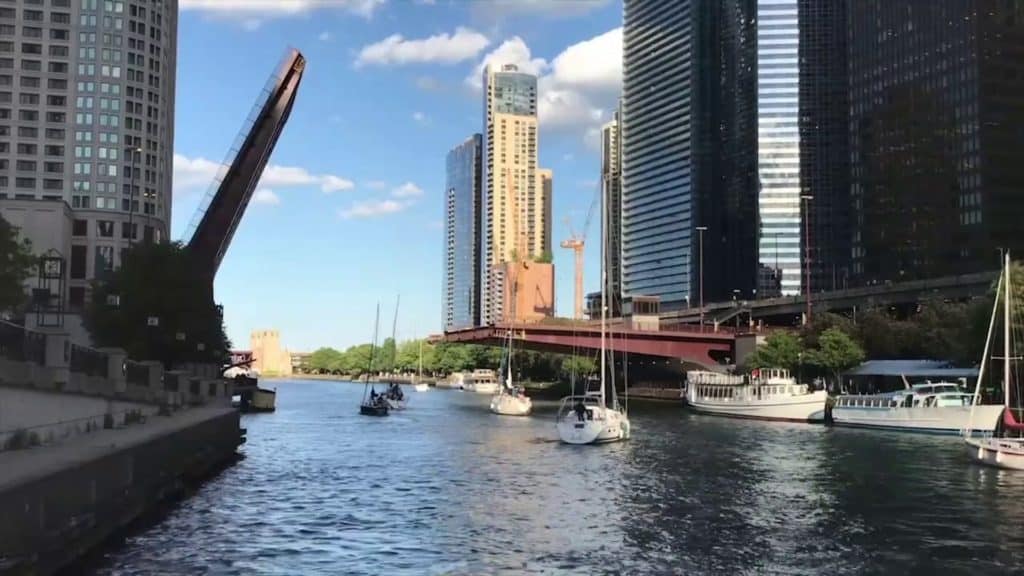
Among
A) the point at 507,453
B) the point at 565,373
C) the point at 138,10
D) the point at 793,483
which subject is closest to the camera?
the point at 793,483

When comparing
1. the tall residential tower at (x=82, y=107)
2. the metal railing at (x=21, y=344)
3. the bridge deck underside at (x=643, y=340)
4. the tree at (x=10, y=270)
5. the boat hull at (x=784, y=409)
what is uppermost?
the tall residential tower at (x=82, y=107)

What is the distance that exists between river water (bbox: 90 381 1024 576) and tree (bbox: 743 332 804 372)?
141 ft

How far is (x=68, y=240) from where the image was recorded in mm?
119188

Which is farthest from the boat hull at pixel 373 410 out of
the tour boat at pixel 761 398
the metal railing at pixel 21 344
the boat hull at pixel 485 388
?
the boat hull at pixel 485 388

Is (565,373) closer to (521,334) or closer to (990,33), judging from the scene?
(521,334)

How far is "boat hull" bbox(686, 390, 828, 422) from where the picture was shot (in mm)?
75688

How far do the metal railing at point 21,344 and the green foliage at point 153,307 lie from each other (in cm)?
3212

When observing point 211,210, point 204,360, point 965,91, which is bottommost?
point 204,360

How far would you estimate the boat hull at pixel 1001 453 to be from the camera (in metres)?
40.3

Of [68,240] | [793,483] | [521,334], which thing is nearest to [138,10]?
[68,240]

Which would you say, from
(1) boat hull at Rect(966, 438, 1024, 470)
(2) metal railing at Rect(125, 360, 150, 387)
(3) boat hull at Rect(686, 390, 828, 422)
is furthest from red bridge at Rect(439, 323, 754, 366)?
(2) metal railing at Rect(125, 360, 150, 387)

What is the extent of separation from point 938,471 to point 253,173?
169 ft

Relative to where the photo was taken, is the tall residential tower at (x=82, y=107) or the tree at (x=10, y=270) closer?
the tree at (x=10, y=270)

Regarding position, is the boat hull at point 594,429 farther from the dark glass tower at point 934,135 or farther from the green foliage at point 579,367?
the dark glass tower at point 934,135
